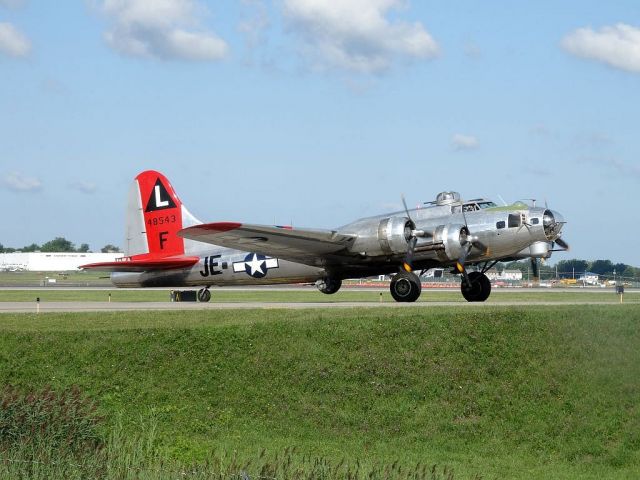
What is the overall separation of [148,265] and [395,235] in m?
13.4

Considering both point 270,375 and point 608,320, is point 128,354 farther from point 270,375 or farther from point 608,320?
point 608,320

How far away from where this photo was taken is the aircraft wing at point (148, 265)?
39.4 metres

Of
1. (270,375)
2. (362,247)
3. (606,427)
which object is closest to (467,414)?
(606,427)

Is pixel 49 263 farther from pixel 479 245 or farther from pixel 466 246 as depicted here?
pixel 466 246

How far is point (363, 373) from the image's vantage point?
2116cm

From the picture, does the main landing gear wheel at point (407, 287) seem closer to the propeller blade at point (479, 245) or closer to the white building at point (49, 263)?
A: the propeller blade at point (479, 245)

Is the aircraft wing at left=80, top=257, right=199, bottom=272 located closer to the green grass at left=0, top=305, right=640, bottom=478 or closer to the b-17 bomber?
the b-17 bomber

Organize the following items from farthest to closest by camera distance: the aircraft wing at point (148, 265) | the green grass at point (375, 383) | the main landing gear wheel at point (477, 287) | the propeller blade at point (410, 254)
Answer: the aircraft wing at point (148, 265) → the main landing gear wheel at point (477, 287) → the propeller blade at point (410, 254) → the green grass at point (375, 383)

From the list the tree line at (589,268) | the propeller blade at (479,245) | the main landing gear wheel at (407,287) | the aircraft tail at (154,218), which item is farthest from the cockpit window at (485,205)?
the tree line at (589,268)

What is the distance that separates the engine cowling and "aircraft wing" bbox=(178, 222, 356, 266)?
1.20m

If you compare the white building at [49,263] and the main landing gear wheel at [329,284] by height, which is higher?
the white building at [49,263]

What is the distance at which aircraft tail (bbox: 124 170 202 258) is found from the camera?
4162cm

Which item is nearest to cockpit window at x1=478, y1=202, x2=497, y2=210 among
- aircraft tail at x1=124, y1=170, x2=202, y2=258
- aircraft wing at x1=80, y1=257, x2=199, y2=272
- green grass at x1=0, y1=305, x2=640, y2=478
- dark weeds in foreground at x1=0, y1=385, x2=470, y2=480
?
green grass at x1=0, y1=305, x2=640, y2=478

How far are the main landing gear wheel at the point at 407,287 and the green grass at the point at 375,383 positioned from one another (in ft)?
22.8
